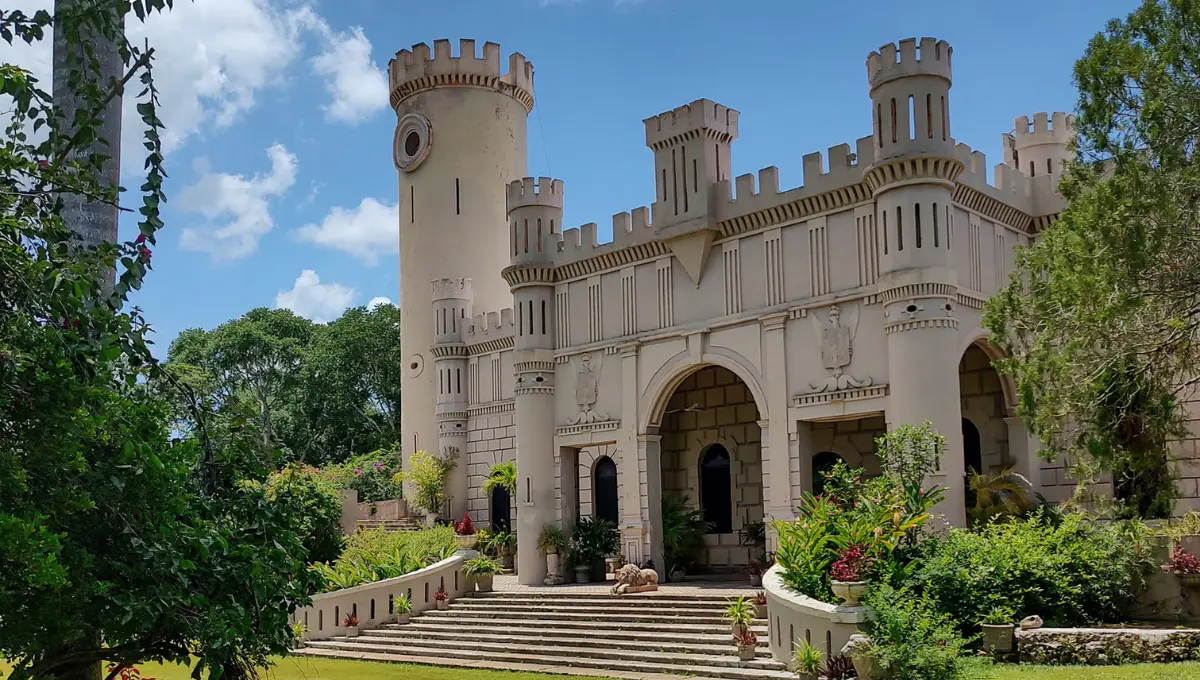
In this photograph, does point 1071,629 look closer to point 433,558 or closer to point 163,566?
point 163,566

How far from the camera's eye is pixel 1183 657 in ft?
45.9

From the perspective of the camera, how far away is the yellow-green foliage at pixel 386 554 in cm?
2516

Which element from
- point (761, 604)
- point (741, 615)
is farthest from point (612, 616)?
point (741, 615)

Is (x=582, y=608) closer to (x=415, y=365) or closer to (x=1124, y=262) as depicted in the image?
(x=1124, y=262)

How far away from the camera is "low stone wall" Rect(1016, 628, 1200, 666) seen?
551 inches

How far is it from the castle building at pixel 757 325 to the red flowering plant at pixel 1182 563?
11.1 feet

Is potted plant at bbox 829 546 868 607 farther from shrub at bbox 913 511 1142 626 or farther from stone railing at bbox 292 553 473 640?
stone railing at bbox 292 553 473 640

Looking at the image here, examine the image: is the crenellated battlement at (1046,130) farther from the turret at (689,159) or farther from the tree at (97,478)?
the tree at (97,478)

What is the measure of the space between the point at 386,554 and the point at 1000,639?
49.2ft

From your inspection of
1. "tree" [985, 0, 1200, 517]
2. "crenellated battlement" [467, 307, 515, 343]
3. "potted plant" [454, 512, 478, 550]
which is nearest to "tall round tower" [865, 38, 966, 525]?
"tree" [985, 0, 1200, 517]

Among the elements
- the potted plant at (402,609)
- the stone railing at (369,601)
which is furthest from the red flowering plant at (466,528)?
the potted plant at (402,609)

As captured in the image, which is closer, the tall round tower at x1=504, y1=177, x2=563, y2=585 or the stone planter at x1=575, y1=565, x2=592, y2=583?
the stone planter at x1=575, y1=565, x2=592, y2=583

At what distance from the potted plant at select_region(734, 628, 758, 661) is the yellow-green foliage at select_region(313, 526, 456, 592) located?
32.9 ft

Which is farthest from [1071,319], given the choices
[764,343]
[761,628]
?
[764,343]
